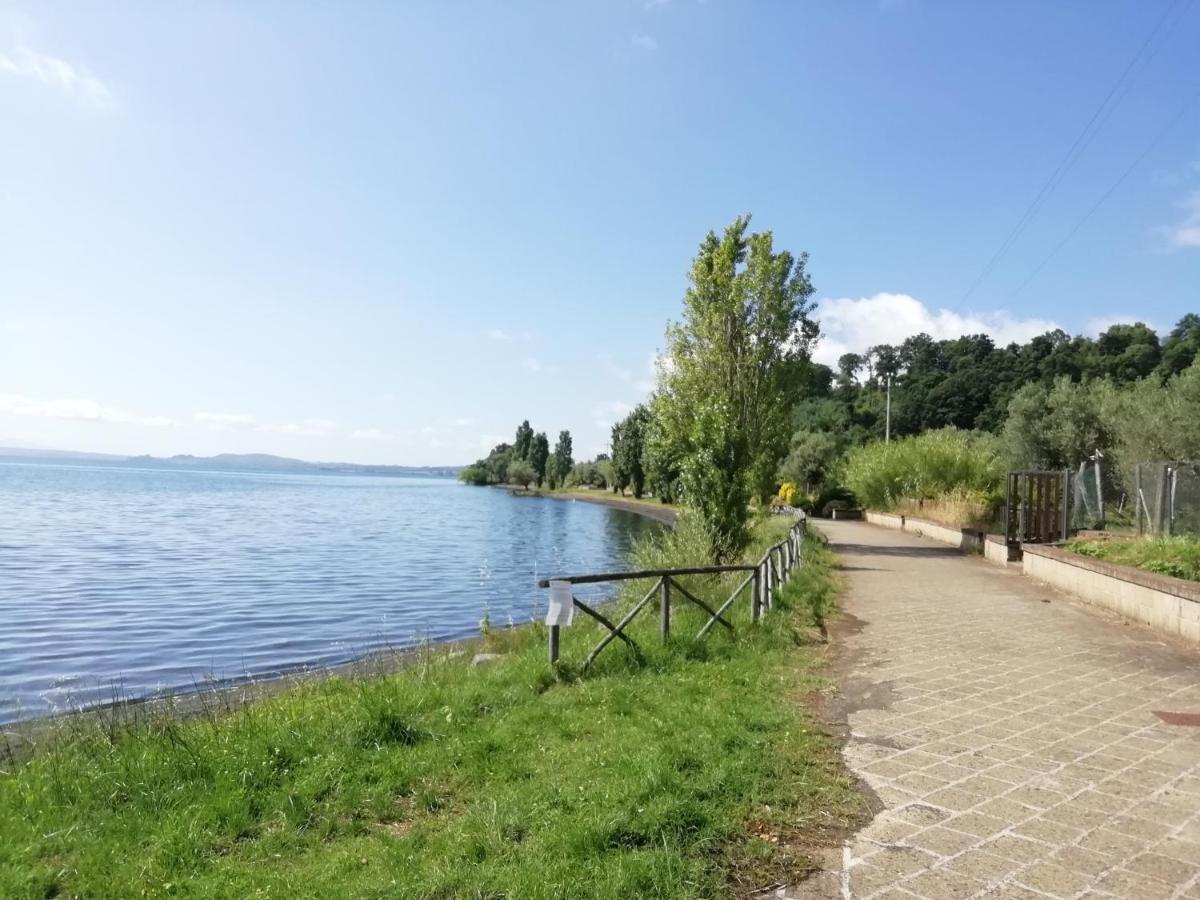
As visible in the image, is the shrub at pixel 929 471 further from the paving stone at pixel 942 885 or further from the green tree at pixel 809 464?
the paving stone at pixel 942 885

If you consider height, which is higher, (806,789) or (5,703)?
(806,789)

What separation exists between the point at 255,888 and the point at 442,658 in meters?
6.46

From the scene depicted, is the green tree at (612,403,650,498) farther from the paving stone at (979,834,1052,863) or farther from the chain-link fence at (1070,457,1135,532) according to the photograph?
the paving stone at (979,834,1052,863)

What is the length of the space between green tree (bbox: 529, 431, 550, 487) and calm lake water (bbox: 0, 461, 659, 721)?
74.8 m

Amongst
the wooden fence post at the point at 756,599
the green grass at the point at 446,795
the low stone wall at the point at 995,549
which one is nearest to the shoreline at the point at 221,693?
the green grass at the point at 446,795

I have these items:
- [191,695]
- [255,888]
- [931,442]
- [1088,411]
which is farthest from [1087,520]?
[255,888]

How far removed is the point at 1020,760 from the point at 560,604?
405cm

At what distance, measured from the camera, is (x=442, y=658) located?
10.3 metres

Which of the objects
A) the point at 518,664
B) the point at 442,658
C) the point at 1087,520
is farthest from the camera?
the point at 1087,520

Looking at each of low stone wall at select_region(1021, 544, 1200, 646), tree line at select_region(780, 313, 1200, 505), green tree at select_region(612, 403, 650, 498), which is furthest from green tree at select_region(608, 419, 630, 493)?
low stone wall at select_region(1021, 544, 1200, 646)

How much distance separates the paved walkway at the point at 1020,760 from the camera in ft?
12.6

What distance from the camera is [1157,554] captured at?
457 inches

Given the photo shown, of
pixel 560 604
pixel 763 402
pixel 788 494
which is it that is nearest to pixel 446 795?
pixel 560 604

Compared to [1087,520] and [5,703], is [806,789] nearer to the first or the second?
[5,703]
